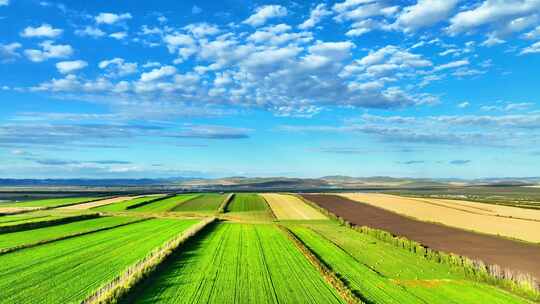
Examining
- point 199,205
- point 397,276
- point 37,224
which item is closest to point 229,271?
point 397,276

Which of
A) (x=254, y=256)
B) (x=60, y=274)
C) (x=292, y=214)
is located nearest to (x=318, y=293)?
(x=254, y=256)

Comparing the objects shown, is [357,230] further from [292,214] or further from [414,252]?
[292,214]

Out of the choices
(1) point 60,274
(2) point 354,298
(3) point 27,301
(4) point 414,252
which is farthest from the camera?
(4) point 414,252

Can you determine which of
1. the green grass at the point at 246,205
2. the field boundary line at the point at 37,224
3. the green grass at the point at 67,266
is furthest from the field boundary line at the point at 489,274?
the green grass at the point at 246,205

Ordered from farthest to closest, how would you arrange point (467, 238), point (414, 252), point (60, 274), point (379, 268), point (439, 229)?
point (439, 229)
point (467, 238)
point (414, 252)
point (379, 268)
point (60, 274)

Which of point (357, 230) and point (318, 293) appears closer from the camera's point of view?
point (318, 293)

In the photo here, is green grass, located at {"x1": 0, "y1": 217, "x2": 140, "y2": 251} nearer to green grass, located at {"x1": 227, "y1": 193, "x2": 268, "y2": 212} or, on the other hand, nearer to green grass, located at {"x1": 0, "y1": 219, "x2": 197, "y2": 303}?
green grass, located at {"x1": 0, "y1": 219, "x2": 197, "y2": 303}
